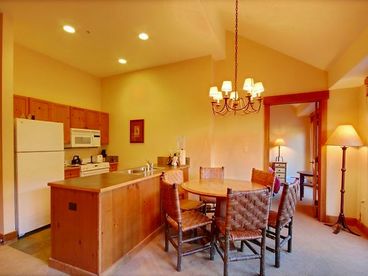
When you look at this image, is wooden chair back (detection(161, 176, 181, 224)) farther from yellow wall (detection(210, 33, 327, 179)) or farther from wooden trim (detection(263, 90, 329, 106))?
wooden trim (detection(263, 90, 329, 106))

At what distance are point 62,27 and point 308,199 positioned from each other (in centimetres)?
629

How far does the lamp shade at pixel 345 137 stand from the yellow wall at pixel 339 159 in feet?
0.97

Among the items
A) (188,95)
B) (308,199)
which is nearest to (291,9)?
(188,95)

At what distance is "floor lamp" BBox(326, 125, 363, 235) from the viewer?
316cm

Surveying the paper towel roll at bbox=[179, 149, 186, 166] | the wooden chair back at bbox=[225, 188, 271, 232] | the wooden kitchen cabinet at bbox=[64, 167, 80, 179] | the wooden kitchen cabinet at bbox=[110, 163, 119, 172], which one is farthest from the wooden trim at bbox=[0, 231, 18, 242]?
the wooden chair back at bbox=[225, 188, 271, 232]

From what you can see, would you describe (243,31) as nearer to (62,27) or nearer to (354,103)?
(354,103)

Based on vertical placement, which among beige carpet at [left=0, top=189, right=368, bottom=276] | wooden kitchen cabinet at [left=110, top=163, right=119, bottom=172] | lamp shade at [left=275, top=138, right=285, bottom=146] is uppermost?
lamp shade at [left=275, top=138, right=285, bottom=146]

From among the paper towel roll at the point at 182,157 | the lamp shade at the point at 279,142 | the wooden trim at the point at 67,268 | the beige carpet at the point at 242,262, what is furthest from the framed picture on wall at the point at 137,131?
the lamp shade at the point at 279,142

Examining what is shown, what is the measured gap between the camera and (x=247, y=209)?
203 cm

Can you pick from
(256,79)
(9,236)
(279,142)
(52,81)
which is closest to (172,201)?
(9,236)

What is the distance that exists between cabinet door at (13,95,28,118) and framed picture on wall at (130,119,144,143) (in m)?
2.09

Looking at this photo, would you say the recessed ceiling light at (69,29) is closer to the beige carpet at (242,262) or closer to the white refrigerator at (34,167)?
the white refrigerator at (34,167)

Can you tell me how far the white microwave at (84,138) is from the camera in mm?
4344

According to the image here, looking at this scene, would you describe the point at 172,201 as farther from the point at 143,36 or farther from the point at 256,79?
the point at 256,79
